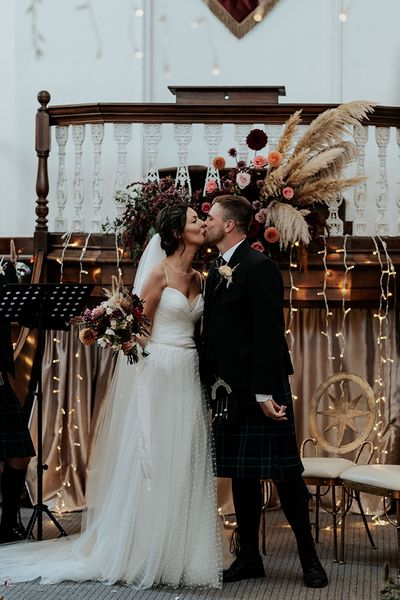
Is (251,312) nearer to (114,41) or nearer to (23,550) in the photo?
(23,550)

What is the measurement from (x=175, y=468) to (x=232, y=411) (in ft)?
1.40

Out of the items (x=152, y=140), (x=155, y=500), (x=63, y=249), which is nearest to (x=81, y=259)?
(x=63, y=249)

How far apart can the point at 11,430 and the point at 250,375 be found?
1712 mm

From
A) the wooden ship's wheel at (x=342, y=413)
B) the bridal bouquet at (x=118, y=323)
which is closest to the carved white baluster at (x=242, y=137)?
the wooden ship's wheel at (x=342, y=413)

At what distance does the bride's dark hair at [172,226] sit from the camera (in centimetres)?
606

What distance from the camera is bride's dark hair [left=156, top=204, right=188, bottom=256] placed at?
239 inches

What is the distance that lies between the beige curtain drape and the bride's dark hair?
2.22 meters

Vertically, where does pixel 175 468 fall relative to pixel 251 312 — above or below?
below

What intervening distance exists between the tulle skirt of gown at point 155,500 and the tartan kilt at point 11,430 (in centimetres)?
77

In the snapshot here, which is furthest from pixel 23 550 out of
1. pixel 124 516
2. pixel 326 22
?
pixel 326 22

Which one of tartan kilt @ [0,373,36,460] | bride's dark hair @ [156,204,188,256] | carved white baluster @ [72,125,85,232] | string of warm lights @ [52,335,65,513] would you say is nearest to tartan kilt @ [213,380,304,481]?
bride's dark hair @ [156,204,188,256]

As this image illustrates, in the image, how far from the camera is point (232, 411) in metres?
5.82

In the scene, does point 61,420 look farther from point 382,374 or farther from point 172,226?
point 172,226

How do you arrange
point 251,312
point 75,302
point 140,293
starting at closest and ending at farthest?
Answer: 1. point 251,312
2. point 140,293
3. point 75,302
